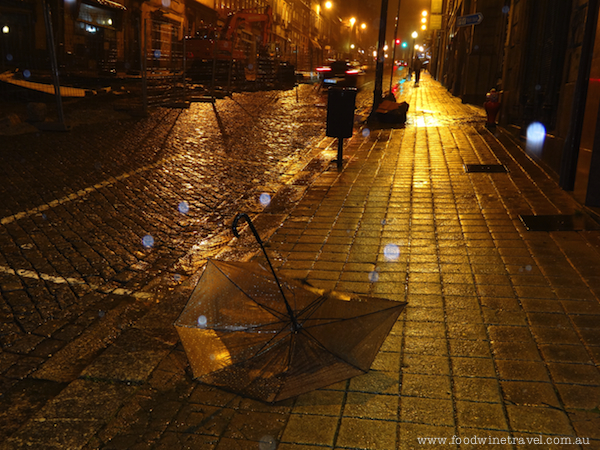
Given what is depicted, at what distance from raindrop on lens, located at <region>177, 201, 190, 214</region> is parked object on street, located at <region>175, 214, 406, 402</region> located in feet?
11.8

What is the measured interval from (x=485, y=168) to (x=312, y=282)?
5.82 m

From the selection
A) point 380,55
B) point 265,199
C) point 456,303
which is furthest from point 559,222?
point 380,55

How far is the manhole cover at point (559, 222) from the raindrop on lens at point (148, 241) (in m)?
3.92

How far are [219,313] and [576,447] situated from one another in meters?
1.95

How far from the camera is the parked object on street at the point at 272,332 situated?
2.94m

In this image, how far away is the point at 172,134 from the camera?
1294 centimetres

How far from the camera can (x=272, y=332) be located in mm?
3193

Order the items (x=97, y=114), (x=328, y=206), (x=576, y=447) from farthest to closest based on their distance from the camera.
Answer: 1. (x=97, y=114)
2. (x=328, y=206)
3. (x=576, y=447)

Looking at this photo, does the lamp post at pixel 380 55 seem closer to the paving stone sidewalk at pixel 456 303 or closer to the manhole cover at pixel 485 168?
the manhole cover at pixel 485 168

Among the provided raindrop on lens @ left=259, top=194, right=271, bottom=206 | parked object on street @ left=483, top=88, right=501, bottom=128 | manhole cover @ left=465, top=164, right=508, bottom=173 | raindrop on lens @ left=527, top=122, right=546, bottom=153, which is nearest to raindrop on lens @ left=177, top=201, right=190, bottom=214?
raindrop on lens @ left=259, top=194, right=271, bottom=206

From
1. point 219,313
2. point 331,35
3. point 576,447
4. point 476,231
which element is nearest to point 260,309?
point 219,313

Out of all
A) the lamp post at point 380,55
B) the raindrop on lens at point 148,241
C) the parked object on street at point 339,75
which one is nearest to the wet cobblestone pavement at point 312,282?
the raindrop on lens at point 148,241

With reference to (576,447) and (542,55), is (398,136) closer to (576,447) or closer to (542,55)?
(542,55)

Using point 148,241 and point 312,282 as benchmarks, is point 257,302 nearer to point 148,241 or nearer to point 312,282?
point 312,282
